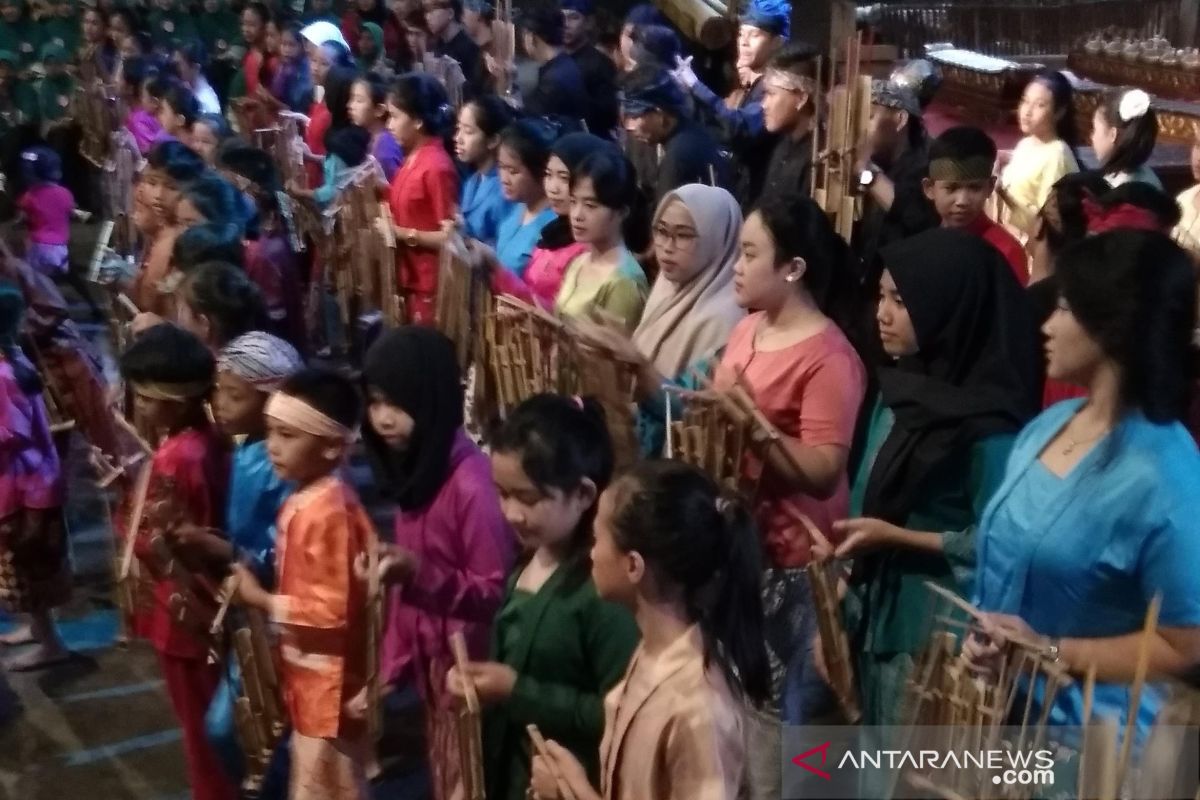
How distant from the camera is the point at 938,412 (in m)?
2.24

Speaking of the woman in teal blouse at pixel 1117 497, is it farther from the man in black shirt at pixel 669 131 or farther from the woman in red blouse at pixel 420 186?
the woman in red blouse at pixel 420 186

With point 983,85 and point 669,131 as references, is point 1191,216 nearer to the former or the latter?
point 669,131

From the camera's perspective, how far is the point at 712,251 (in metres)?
3.08

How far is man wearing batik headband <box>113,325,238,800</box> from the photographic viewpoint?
2.71m

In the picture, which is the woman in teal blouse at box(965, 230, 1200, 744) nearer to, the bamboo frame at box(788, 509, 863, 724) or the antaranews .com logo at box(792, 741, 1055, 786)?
the antaranews .com logo at box(792, 741, 1055, 786)

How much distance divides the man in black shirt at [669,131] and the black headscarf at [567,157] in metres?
0.39

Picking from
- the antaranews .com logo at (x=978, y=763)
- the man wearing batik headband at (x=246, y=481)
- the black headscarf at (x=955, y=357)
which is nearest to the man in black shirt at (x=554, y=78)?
the man wearing batik headband at (x=246, y=481)

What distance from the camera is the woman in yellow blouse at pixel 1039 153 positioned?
4.47m

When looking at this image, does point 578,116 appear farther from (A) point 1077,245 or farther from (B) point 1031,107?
(A) point 1077,245

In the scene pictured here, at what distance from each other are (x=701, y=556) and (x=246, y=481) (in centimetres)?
116

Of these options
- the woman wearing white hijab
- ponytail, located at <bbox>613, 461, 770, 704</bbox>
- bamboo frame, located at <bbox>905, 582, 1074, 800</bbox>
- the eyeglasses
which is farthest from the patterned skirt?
bamboo frame, located at <bbox>905, 582, 1074, 800</bbox>

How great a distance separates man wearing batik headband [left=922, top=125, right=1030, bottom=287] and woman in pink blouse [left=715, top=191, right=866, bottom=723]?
742mm

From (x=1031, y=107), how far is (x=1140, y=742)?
3372 millimetres

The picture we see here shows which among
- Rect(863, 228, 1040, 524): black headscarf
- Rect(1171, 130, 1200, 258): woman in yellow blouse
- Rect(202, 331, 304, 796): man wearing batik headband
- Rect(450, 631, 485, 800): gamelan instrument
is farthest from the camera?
Rect(1171, 130, 1200, 258): woman in yellow blouse
